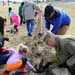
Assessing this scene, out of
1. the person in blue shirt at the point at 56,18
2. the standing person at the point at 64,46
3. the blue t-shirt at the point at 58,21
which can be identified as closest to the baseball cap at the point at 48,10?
the person in blue shirt at the point at 56,18

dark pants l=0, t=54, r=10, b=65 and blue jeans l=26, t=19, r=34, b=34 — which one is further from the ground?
dark pants l=0, t=54, r=10, b=65

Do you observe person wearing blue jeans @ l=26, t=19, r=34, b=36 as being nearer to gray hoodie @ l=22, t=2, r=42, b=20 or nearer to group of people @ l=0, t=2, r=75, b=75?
gray hoodie @ l=22, t=2, r=42, b=20

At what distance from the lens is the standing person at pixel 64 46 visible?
15.1ft

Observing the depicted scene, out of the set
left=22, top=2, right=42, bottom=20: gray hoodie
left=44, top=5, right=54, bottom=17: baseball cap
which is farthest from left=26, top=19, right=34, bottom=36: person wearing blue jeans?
left=44, top=5, right=54, bottom=17: baseball cap

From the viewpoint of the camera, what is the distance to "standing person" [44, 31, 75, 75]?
15.1ft

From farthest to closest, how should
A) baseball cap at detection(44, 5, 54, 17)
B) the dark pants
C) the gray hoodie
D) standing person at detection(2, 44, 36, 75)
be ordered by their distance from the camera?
the gray hoodie < the dark pants < baseball cap at detection(44, 5, 54, 17) < standing person at detection(2, 44, 36, 75)

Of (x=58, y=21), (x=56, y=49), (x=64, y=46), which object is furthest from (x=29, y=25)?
(x=64, y=46)

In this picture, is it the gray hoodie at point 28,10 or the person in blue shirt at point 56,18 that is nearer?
the person in blue shirt at point 56,18

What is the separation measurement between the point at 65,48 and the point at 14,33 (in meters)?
7.14

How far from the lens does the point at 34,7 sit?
1006cm

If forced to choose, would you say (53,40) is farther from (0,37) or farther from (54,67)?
(0,37)

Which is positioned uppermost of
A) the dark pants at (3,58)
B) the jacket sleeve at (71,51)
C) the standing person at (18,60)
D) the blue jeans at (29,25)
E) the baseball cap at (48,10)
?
the baseball cap at (48,10)

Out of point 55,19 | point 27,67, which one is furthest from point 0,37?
point 55,19

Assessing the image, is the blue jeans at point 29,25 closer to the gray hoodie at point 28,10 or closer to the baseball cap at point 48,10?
the gray hoodie at point 28,10
